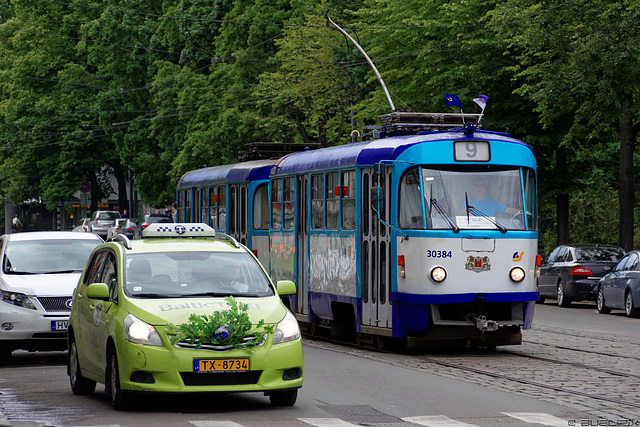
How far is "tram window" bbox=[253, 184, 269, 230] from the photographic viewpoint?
77.3 ft

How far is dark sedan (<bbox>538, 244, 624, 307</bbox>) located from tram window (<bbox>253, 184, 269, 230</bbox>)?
944cm

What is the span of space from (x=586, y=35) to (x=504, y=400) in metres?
20.6

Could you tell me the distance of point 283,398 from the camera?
10.5m

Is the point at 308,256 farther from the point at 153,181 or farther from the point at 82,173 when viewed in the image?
the point at 82,173

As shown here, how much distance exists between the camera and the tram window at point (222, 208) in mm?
26453

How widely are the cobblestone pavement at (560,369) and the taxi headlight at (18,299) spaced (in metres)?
4.59

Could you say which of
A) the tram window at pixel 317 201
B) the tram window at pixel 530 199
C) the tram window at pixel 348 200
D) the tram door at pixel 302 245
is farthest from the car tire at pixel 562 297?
the tram window at pixel 530 199

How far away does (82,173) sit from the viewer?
72312mm

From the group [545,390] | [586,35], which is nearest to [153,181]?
[586,35]

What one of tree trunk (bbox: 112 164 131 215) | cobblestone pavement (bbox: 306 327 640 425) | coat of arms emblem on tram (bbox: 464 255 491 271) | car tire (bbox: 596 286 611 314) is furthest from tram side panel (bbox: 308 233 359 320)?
tree trunk (bbox: 112 164 131 215)

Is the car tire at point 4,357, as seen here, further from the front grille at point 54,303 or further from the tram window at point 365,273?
the tram window at point 365,273

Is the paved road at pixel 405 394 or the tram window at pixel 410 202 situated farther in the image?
the tram window at pixel 410 202

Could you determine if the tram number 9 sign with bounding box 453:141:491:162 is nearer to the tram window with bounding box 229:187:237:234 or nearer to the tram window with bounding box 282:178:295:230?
the tram window with bounding box 282:178:295:230

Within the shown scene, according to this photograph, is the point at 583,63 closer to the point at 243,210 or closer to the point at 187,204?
the point at 243,210
